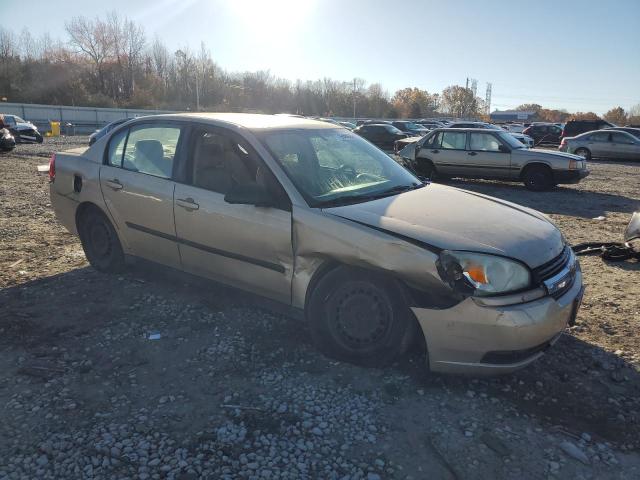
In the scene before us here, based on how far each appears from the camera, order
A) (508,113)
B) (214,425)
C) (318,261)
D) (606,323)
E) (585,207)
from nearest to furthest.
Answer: (214,425) < (318,261) < (606,323) < (585,207) < (508,113)

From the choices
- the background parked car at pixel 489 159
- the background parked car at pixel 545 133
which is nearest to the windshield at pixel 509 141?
the background parked car at pixel 489 159

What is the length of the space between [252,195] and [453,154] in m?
10.7

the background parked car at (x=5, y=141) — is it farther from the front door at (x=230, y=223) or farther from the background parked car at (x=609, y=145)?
the background parked car at (x=609, y=145)

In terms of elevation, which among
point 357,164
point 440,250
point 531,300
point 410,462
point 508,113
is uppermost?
point 508,113

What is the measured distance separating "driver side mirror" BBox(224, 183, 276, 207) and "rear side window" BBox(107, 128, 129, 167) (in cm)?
175

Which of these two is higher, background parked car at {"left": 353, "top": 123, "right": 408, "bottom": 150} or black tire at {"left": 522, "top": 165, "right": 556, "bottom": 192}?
background parked car at {"left": 353, "top": 123, "right": 408, "bottom": 150}

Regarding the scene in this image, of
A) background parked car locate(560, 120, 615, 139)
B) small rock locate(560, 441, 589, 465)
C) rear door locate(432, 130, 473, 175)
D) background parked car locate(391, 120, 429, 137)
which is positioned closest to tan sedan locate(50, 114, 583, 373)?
small rock locate(560, 441, 589, 465)

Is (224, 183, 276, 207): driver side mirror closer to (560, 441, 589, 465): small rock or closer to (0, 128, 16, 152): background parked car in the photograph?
(560, 441, 589, 465): small rock

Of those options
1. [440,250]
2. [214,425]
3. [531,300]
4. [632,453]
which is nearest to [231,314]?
[214,425]

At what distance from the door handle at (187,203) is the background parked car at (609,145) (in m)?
21.9

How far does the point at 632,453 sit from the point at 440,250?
1432mm

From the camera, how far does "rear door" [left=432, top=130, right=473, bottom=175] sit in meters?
13.0

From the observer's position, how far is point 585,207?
1000 centimetres

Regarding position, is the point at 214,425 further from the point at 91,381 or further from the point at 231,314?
the point at 231,314
